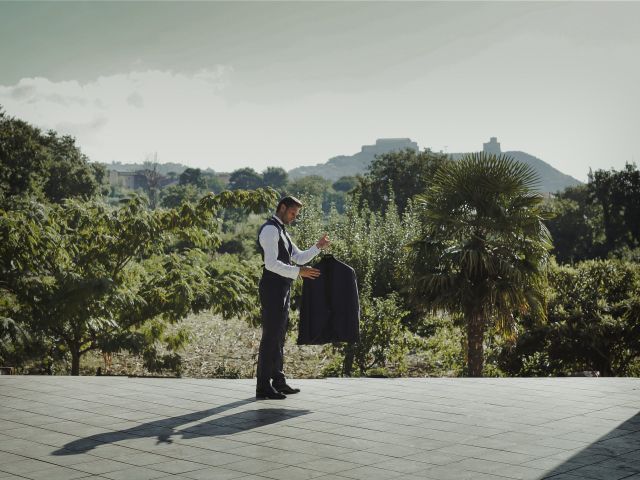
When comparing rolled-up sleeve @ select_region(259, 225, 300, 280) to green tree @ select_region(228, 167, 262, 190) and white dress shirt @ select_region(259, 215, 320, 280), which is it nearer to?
white dress shirt @ select_region(259, 215, 320, 280)

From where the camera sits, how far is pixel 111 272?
13516 millimetres

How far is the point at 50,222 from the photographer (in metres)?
12.4

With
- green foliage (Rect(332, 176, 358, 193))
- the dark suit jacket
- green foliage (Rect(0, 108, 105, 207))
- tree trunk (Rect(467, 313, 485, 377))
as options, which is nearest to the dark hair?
the dark suit jacket

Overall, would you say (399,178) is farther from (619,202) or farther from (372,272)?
(372,272)

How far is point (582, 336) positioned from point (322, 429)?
9.46 m

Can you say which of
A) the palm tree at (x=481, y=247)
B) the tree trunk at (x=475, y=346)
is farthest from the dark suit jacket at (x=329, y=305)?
the tree trunk at (x=475, y=346)

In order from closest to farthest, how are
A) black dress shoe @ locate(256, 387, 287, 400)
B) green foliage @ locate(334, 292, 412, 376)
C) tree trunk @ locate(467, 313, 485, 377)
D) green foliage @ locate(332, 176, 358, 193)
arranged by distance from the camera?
black dress shoe @ locate(256, 387, 287, 400) → tree trunk @ locate(467, 313, 485, 377) → green foliage @ locate(334, 292, 412, 376) → green foliage @ locate(332, 176, 358, 193)

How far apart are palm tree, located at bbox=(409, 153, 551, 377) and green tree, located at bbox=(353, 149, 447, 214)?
46.8m

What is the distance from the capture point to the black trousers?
784 cm

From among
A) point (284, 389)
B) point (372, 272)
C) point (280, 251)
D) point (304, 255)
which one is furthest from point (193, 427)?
point (372, 272)

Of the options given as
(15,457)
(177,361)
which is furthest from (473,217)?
(15,457)

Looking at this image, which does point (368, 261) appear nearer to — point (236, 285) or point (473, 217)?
point (473, 217)

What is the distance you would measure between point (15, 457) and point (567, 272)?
13.1m

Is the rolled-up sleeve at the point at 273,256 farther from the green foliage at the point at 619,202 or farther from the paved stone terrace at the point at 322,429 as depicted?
the green foliage at the point at 619,202
